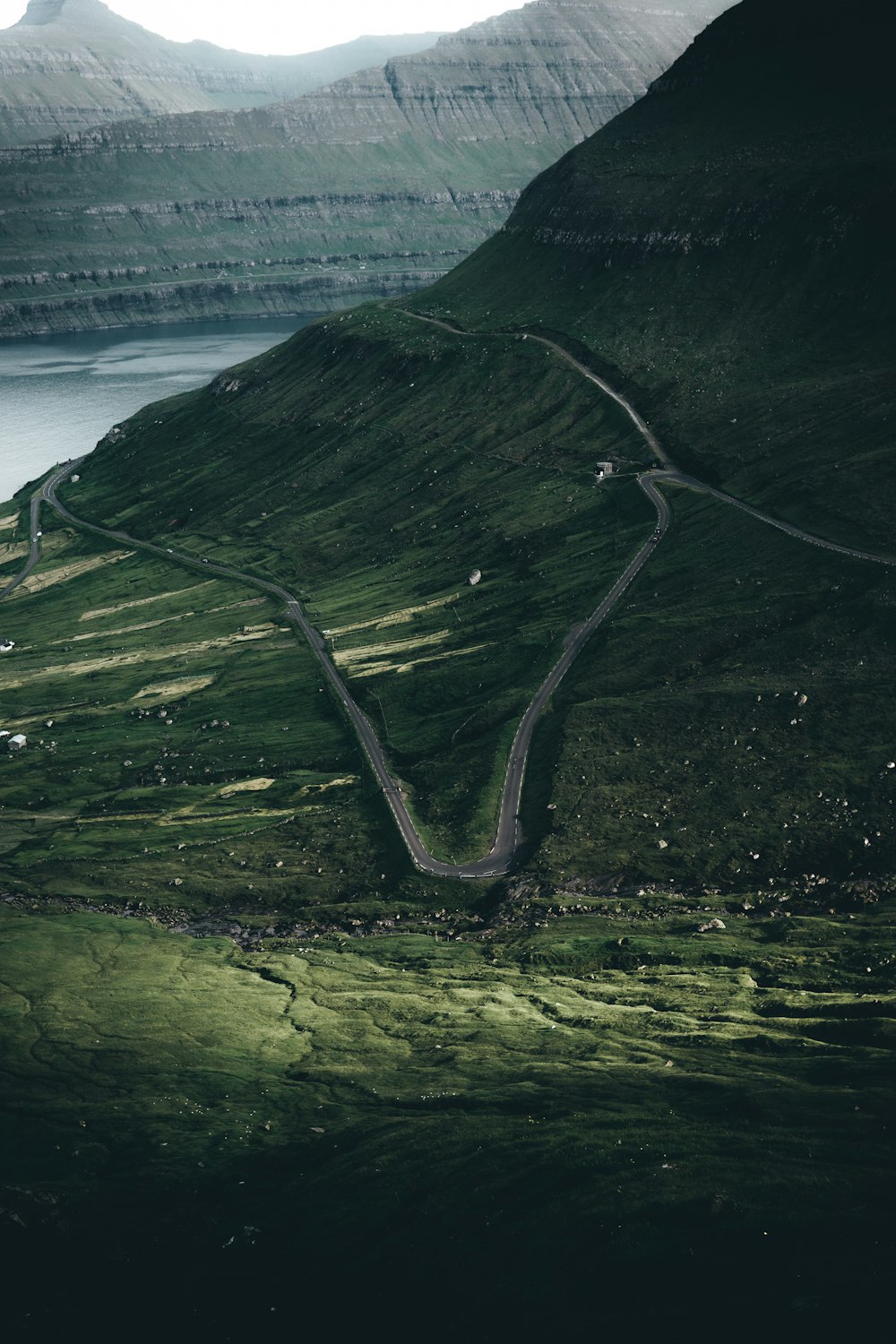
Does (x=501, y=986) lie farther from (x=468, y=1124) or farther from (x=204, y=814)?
(x=204, y=814)

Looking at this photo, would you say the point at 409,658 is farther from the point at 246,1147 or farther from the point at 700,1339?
the point at 700,1339

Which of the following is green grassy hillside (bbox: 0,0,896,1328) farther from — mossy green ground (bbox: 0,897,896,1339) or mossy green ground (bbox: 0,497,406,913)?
mossy green ground (bbox: 0,497,406,913)

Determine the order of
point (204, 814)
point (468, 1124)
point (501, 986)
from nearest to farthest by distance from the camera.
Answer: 1. point (468, 1124)
2. point (501, 986)
3. point (204, 814)

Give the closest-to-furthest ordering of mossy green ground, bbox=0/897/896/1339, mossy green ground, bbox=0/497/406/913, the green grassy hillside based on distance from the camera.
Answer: mossy green ground, bbox=0/897/896/1339 < the green grassy hillside < mossy green ground, bbox=0/497/406/913

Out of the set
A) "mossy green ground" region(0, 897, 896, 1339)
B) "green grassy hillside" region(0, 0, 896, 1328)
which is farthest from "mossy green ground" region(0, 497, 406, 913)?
"mossy green ground" region(0, 897, 896, 1339)

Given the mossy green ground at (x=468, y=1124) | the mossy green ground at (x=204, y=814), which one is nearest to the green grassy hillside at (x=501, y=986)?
the mossy green ground at (x=468, y=1124)

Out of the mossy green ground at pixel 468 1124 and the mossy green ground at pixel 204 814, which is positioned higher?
the mossy green ground at pixel 468 1124

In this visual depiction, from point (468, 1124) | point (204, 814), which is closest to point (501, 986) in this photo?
point (468, 1124)

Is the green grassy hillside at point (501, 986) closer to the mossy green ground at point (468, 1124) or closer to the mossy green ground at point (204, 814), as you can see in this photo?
the mossy green ground at point (468, 1124)

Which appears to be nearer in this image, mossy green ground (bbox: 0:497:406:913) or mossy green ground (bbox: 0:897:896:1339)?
mossy green ground (bbox: 0:897:896:1339)
